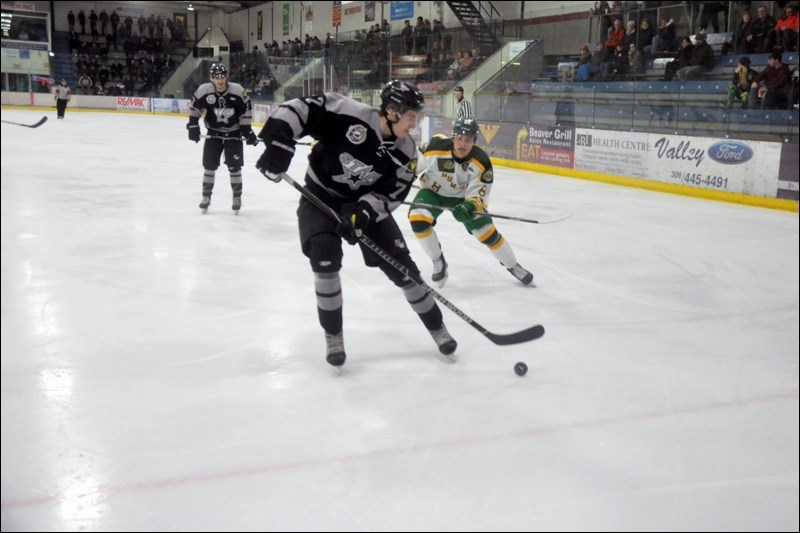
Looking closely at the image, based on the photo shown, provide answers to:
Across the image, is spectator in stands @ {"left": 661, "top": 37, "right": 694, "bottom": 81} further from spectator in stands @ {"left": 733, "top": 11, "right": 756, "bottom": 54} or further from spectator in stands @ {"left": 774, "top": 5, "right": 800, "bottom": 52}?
spectator in stands @ {"left": 774, "top": 5, "right": 800, "bottom": 52}

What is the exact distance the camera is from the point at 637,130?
9.00 metres

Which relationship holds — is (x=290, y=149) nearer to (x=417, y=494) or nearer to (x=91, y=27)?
(x=417, y=494)

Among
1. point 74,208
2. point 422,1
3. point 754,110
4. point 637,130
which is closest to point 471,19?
point 422,1

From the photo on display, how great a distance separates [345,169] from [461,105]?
8.77 m

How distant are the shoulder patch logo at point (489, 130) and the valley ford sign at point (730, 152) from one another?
12.5 ft

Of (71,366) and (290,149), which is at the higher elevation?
(290,149)

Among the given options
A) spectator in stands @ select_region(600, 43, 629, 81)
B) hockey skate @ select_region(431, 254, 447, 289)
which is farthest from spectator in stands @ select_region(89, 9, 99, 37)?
hockey skate @ select_region(431, 254, 447, 289)

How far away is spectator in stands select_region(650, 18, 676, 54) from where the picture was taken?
33.9 feet

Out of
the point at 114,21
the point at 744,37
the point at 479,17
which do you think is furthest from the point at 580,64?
the point at 114,21

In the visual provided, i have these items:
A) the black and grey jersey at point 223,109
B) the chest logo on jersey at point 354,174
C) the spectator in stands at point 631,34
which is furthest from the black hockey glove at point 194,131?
the spectator in stands at point 631,34

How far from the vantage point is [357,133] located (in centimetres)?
269

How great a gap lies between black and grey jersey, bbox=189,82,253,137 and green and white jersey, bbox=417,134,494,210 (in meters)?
2.45

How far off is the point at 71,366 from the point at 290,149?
3.79ft

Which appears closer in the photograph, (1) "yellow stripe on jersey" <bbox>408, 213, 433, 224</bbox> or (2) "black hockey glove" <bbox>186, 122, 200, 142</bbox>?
(1) "yellow stripe on jersey" <bbox>408, 213, 433, 224</bbox>
